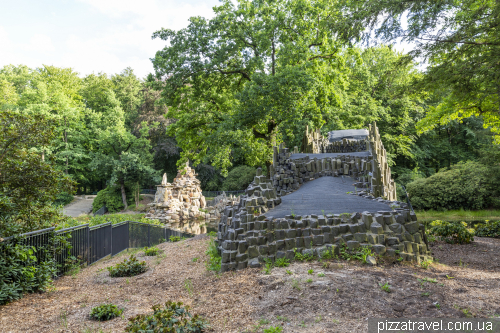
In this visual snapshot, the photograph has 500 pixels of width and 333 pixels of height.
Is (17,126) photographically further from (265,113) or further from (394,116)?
(394,116)

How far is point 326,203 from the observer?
862 cm

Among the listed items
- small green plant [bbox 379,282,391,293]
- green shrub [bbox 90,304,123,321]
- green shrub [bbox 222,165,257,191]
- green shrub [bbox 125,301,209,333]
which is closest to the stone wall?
small green plant [bbox 379,282,391,293]

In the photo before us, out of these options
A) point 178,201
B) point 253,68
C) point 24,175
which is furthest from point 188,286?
point 178,201

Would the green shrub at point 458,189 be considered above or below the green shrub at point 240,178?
below

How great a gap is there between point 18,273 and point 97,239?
502cm

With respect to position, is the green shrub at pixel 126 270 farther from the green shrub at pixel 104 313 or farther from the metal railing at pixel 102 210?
the metal railing at pixel 102 210

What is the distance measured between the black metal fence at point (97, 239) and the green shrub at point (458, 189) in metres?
18.2

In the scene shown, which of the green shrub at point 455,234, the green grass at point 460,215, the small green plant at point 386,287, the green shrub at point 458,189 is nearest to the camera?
the small green plant at point 386,287

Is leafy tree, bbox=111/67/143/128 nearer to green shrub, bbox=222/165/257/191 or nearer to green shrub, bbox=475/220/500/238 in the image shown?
green shrub, bbox=222/165/257/191

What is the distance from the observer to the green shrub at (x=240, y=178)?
112 ft

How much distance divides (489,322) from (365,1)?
9.29 m

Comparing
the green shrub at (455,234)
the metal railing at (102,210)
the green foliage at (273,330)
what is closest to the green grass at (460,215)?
the green shrub at (455,234)

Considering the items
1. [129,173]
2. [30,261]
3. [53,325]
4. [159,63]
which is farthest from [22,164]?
[129,173]

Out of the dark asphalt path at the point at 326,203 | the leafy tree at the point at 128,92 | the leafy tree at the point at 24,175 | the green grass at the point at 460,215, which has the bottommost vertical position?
the green grass at the point at 460,215
